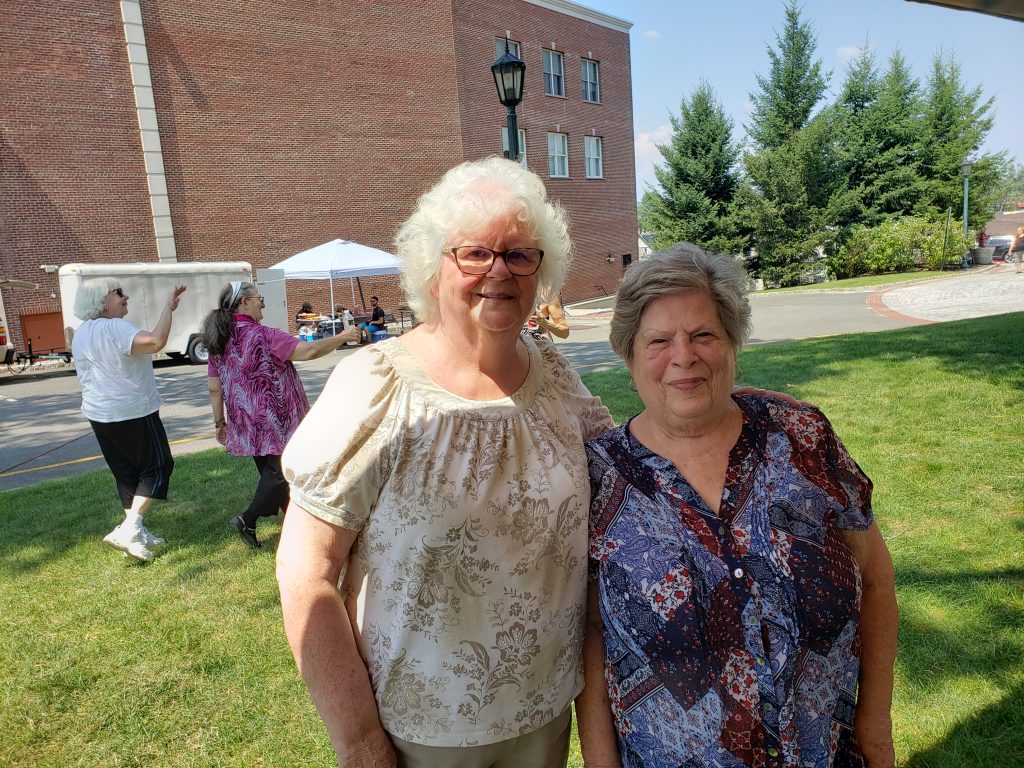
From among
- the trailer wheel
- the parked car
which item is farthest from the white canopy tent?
the parked car

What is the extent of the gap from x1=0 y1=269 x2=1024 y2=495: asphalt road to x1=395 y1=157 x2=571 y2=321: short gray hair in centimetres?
784

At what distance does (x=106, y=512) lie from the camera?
6.26 metres

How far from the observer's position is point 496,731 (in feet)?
5.63

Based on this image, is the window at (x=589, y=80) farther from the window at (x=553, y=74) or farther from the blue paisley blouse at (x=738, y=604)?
the blue paisley blouse at (x=738, y=604)

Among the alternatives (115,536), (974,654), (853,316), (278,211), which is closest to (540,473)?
(974,654)

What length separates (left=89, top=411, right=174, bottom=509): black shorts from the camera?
17.3 feet

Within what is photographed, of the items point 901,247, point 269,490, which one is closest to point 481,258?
point 269,490

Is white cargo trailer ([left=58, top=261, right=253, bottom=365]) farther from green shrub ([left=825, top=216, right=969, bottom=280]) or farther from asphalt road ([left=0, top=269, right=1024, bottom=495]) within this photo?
green shrub ([left=825, top=216, right=969, bottom=280])

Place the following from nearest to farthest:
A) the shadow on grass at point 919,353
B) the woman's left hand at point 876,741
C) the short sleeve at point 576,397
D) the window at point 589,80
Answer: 1. the woman's left hand at point 876,741
2. the short sleeve at point 576,397
3. the shadow on grass at point 919,353
4. the window at point 589,80

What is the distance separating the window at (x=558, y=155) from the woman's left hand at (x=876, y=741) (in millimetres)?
31252

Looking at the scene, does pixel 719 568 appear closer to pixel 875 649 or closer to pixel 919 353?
pixel 875 649

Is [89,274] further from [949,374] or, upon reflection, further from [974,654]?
[974,654]

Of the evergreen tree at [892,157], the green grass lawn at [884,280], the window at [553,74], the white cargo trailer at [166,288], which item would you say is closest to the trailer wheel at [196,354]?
the white cargo trailer at [166,288]

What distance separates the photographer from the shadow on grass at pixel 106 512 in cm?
535
